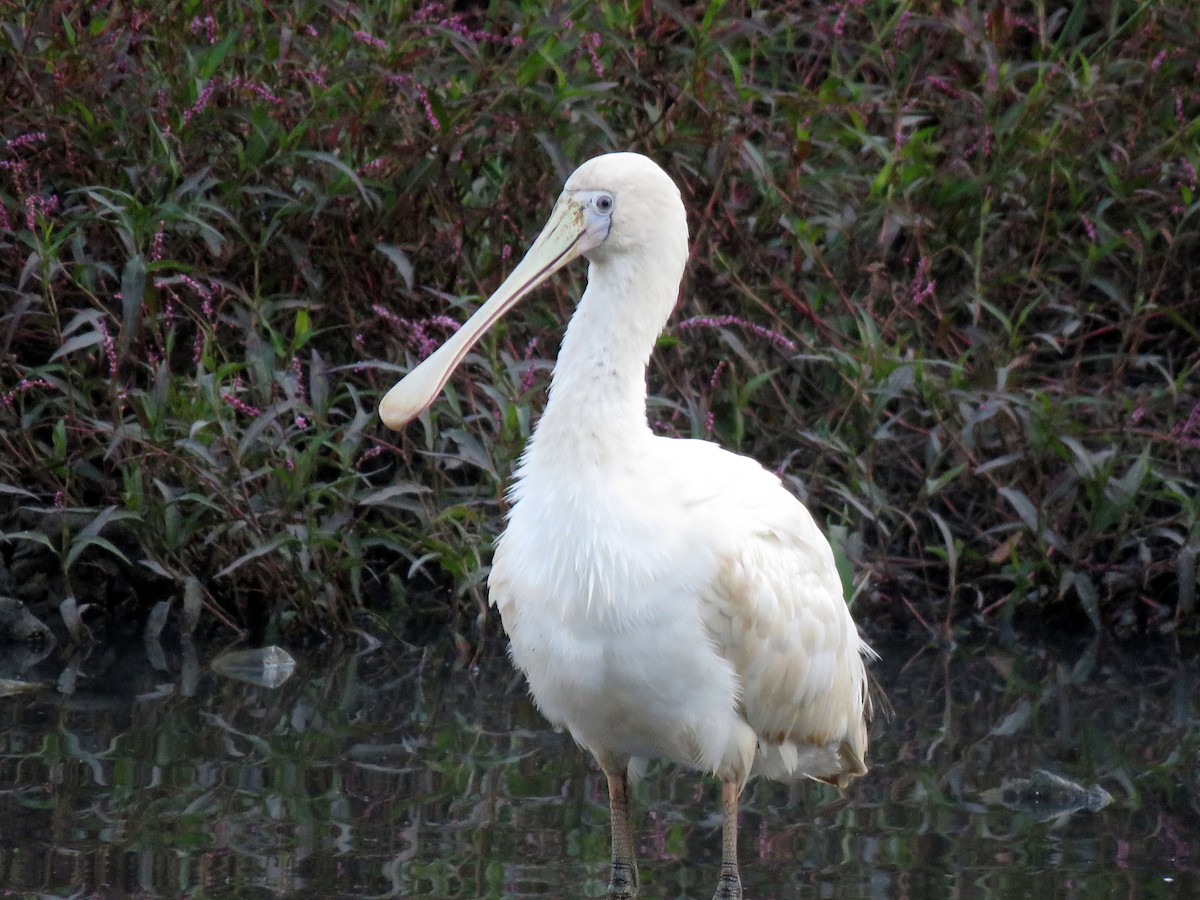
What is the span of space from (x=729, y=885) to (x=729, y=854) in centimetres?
8

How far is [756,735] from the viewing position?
466 cm

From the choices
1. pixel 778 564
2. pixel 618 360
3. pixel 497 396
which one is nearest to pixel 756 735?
pixel 778 564

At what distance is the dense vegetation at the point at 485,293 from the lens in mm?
6652

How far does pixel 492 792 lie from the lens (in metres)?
5.36

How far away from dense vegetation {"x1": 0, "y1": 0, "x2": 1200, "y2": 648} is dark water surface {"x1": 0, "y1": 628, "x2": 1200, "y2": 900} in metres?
0.44

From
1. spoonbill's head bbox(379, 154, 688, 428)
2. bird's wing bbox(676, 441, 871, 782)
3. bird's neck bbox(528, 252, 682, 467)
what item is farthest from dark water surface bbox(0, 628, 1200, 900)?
spoonbill's head bbox(379, 154, 688, 428)

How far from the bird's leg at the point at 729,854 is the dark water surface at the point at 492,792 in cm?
22

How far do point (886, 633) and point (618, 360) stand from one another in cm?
321

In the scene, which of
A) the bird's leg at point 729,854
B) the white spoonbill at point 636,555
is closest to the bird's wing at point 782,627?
the white spoonbill at point 636,555

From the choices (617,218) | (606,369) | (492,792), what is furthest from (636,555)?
(492,792)

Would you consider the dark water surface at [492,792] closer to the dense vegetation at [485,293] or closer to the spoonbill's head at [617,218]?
the dense vegetation at [485,293]

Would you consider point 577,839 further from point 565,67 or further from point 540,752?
point 565,67

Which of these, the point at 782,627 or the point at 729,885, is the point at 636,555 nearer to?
the point at 782,627

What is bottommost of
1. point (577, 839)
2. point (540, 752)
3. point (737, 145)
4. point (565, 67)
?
point (577, 839)
